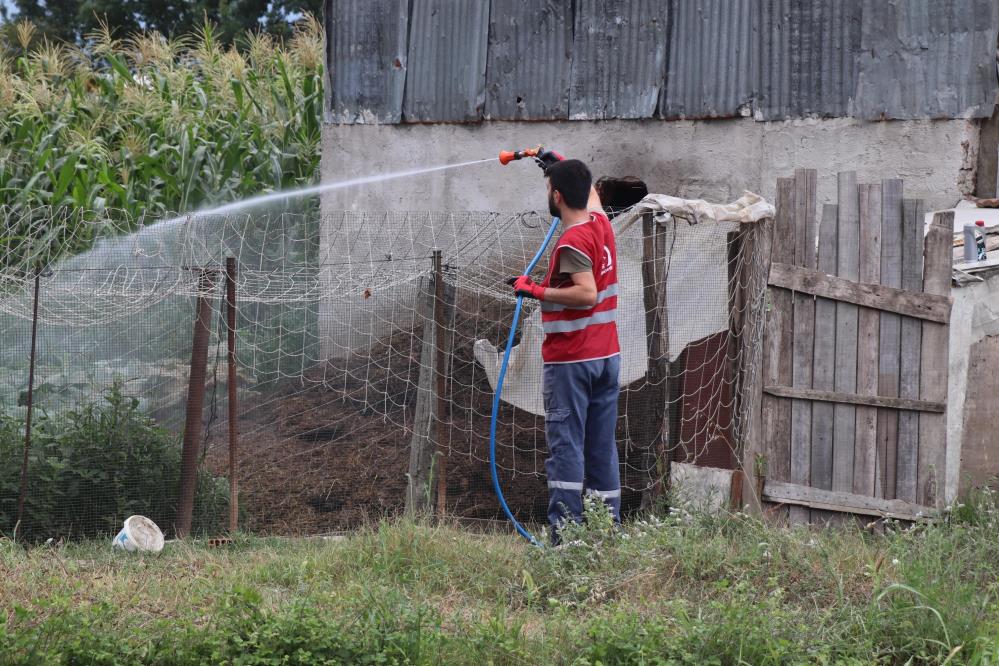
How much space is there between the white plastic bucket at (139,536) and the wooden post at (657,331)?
2852 mm

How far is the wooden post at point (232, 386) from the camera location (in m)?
6.23

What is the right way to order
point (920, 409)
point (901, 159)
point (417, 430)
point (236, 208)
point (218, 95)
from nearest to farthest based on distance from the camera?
point (920, 409)
point (417, 430)
point (901, 159)
point (236, 208)
point (218, 95)

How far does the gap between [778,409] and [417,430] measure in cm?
220

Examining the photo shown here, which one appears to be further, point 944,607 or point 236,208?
point 236,208

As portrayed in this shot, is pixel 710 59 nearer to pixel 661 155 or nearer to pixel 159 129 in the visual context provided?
pixel 661 155

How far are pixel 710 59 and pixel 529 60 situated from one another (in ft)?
5.27

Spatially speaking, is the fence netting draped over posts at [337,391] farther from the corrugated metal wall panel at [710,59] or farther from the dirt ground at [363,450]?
the corrugated metal wall panel at [710,59]

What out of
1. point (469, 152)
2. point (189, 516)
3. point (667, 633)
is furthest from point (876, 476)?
point (469, 152)

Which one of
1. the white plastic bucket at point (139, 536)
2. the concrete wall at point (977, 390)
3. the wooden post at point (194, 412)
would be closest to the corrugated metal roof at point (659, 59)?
the concrete wall at point (977, 390)

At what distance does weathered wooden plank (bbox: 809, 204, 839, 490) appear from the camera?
6.21m

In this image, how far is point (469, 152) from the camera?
31.5ft

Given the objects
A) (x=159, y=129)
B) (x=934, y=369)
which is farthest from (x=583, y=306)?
(x=159, y=129)

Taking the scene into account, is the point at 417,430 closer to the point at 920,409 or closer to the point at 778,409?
the point at 778,409

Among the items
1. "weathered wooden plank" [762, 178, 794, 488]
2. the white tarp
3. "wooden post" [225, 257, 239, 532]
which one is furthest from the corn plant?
"weathered wooden plank" [762, 178, 794, 488]
